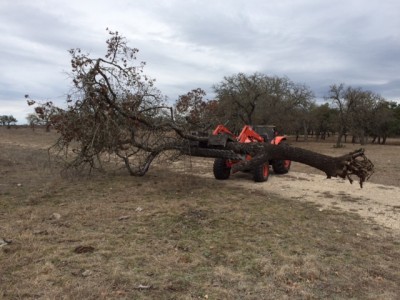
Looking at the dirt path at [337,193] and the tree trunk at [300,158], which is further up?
the tree trunk at [300,158]

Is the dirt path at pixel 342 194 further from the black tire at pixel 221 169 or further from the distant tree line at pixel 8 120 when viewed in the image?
the distant tree line at pixel 8 120

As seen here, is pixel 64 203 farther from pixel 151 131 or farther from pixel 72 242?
pixel 151 131

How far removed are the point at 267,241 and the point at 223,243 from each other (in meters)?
0.66

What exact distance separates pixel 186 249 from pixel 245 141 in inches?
265

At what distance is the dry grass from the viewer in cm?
373

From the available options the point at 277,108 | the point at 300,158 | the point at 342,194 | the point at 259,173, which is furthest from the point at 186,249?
the point at 277,108

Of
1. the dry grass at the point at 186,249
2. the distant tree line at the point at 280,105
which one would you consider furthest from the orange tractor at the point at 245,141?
the distant tree line at the point at 280,105

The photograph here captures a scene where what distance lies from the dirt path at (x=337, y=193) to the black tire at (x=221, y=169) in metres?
0.25

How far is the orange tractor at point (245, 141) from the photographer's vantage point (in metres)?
10.2

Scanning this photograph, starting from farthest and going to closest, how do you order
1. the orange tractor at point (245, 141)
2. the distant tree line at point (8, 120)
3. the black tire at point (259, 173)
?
1. the distant tree line at point (8, 120)
2. the black tire at point (259, 173)
3. the orange tractor at point (245, 141)

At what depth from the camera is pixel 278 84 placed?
124 feet

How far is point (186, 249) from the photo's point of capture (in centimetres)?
486

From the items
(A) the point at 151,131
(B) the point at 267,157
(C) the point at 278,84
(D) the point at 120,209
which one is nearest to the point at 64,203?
(D) the point at 120,209

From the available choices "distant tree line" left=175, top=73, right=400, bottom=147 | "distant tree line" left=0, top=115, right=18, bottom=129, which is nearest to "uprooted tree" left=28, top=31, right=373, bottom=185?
"distant tree line" left=175, top=73, right=400, bottom=147
